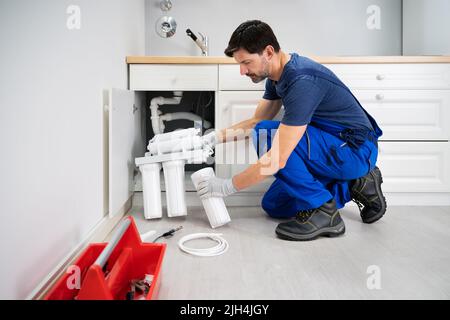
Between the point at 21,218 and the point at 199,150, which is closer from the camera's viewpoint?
the point at 21,218

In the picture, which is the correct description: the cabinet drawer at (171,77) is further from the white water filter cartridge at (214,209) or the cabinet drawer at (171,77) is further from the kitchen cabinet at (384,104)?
the white water filter cartridge at (214,209)

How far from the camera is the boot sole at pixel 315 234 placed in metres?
1.54

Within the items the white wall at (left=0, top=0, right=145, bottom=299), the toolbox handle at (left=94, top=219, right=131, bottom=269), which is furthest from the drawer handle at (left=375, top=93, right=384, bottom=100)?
the toolbox handle at (left=94, top=219, right=131, bottom=269)

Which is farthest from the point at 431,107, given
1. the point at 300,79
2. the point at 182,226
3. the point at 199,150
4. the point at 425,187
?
the point at 182,226

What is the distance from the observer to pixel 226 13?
2.55 metres

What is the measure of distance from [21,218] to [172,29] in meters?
1.75

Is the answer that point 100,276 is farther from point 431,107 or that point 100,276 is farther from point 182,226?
point 431,107

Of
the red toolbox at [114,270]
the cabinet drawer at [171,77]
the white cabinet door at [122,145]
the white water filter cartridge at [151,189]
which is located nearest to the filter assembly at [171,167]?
the white water filter cartridge at [151,189]

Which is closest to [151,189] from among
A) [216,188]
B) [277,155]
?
[216,188]

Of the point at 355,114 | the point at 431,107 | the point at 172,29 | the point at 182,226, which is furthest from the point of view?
the point at 172,29

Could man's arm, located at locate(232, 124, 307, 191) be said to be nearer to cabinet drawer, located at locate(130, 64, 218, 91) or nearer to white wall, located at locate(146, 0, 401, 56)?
cabinet drawer, located at locate(130, 64, 218, 91)

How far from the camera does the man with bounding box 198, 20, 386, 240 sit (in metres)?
1.43

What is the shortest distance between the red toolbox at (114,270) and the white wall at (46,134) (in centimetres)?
8

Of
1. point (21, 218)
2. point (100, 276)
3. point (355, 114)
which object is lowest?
point (100, 276)
